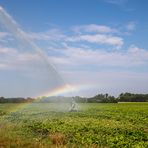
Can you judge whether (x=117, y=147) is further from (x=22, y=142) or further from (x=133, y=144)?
(x=22, y=142)

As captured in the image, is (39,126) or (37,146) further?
(39,126)

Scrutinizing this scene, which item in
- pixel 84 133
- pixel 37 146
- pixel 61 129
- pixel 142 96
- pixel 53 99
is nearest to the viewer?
pixel 37 146

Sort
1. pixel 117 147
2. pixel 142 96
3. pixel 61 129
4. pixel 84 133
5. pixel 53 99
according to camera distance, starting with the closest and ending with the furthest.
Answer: pixel 117 147 → pixel 84 133 → pixel 61 129 → pixel 53 99 → pixel 142 96

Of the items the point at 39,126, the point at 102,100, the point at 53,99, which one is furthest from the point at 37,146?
the point at 102,100

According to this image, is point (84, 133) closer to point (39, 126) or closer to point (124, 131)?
point (124, 131)

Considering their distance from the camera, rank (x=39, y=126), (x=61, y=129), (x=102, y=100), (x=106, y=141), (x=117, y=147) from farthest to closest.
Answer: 1. (x=102, y=100)
2. (x=39, y=126)
3. (x=61, y=129)
4. (x=106, y=141)
5. (x=117, y=147)

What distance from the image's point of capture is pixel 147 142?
20.5 m

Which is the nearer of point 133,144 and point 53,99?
point 133,144

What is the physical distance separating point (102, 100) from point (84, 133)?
322 ft

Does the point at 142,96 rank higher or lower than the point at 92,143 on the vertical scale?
higher

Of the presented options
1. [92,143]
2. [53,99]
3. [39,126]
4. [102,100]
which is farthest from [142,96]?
[92,143]

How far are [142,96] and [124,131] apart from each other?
110 m

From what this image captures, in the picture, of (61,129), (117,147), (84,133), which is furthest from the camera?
(61,129)

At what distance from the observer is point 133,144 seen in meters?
20.1
